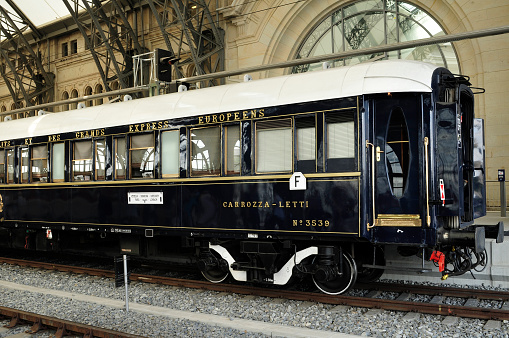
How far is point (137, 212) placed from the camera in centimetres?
1074

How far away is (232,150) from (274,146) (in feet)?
2.89

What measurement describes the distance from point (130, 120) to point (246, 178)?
3303 mm

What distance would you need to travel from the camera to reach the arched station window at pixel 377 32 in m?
17.1

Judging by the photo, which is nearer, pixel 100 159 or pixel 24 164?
pixel 100 159

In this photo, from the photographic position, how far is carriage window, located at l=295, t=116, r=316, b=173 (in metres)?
8.47

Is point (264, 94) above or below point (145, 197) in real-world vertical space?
above

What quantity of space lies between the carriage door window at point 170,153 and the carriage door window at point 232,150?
1.21m

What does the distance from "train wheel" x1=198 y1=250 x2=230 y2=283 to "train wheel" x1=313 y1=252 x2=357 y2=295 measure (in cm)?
189

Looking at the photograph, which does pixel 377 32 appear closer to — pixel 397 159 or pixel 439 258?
pixel 397 159

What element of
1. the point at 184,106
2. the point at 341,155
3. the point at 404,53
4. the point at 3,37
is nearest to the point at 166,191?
the point at 184,106

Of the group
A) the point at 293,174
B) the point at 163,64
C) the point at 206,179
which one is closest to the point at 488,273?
the point at 293,174

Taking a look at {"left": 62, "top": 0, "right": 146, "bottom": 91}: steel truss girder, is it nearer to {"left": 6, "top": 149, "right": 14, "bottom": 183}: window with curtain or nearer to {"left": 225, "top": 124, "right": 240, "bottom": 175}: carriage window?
{"left": 6, "top": 149, "right": 14, "bottom": 183}: window with curtain

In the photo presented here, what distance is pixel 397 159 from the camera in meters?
7.97

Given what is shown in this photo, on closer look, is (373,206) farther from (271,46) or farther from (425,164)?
(271,46)
